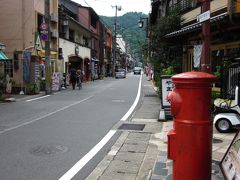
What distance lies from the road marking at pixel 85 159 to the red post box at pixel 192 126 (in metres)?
2.78

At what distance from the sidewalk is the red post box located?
1.13 m

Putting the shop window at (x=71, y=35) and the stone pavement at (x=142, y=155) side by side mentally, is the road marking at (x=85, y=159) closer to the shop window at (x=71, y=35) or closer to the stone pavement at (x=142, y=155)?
the stone pavement at (x=142, y=155)

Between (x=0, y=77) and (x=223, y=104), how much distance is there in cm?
1452

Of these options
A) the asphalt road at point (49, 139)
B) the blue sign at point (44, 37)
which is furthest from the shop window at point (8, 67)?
the asphalt road at point (49, 139)

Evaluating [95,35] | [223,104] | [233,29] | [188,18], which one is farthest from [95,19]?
[223,104]

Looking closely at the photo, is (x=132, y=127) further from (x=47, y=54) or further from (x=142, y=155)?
(x=47, y=54)

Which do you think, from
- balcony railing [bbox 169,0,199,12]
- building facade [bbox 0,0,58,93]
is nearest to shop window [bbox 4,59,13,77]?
building facade [bbox 0,0,58,93]

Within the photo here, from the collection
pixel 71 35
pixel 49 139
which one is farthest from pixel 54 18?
pixel 49 139

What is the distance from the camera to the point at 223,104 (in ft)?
33.6

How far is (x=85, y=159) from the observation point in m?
7.49

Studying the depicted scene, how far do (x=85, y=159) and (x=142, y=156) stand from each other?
1.13m

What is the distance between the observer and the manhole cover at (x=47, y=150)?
789cm

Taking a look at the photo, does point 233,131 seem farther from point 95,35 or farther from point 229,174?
point 95,35

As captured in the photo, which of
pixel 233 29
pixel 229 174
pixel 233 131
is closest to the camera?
pixel 229 174
